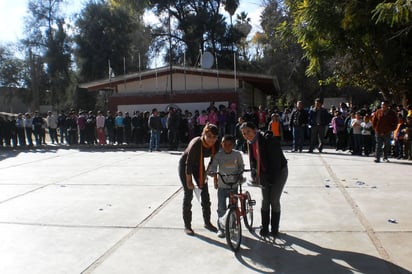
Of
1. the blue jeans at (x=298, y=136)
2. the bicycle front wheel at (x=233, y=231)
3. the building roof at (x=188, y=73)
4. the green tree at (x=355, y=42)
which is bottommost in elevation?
the bicycle front wheel at (x=233, y=231)

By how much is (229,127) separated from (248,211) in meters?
12.8

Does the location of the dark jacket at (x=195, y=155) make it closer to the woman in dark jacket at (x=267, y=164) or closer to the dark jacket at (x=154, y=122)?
the woman in dark jacket at (x=267, y=164)

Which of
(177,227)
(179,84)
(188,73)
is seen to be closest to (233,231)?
(177,227)

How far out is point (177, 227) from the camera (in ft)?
20.8

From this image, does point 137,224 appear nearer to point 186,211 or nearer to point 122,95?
point 186,211

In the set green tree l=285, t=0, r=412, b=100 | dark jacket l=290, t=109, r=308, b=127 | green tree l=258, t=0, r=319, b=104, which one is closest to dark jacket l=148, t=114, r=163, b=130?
dark jacket l=290, t=109, r=308, b=127

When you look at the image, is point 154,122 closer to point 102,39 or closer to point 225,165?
point 225,165

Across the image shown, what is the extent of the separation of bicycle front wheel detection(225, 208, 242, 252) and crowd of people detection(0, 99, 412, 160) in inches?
331

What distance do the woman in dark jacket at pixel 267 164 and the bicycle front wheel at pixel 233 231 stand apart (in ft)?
1.89

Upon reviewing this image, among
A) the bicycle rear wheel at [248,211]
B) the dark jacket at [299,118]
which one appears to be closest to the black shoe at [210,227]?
the bicycle rear wheel at [248,211]

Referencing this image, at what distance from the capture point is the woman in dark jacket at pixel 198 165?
18.8 feet

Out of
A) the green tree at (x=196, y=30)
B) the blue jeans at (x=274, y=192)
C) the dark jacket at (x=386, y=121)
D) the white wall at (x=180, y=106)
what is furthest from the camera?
the green tree at (x=196, y=30)

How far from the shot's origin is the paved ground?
4848 mm

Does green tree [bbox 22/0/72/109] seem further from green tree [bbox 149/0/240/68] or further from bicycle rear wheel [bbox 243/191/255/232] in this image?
bicycle rear wheel [bbox 243/191/255/232]
